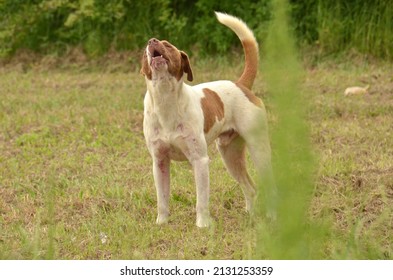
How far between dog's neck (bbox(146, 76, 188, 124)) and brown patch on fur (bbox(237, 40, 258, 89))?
78 centimetres

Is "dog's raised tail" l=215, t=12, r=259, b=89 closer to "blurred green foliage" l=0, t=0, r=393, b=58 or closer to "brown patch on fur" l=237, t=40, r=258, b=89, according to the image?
"brown patch on fur" l=237, t=40, r=258, b=89

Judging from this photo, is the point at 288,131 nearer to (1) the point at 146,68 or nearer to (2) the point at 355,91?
(1) the point at 146,68

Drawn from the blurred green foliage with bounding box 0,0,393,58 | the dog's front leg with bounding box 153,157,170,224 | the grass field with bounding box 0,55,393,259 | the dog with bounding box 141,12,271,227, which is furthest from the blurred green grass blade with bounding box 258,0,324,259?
the blurred green foliage with bounding box 0,0,393,58

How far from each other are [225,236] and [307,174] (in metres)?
3.35

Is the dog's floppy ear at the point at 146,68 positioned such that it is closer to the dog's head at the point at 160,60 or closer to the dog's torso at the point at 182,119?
the dog's head at the point at 160,60

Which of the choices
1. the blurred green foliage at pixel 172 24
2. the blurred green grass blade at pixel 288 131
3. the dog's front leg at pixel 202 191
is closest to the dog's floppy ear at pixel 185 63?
the dog's front leg at pixel 202 191

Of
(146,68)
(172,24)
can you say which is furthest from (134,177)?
(172,24)

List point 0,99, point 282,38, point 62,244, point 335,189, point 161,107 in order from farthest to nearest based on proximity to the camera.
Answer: point 0,99, point 335,189, point 161,107, point 62,244, point 282,38

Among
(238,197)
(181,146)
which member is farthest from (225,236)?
(238,197)

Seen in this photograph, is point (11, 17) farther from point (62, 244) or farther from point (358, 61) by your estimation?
point (62, 244)

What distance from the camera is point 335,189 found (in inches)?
209

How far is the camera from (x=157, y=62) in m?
4.63

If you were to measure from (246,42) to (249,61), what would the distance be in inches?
5.4

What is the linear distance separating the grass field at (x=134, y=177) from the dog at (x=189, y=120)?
24cm
